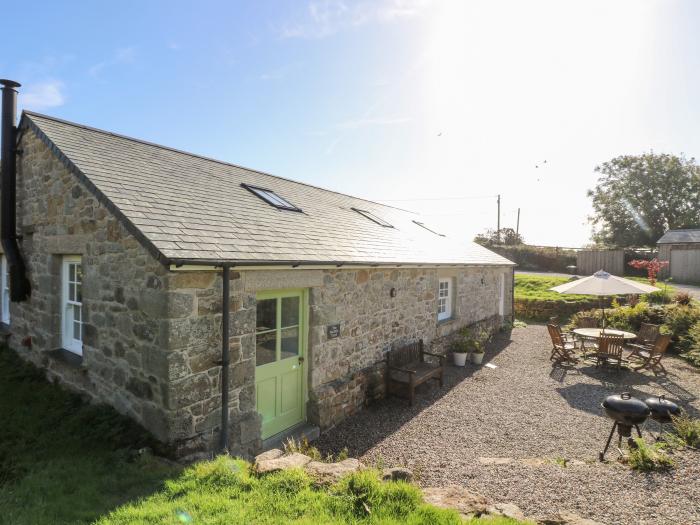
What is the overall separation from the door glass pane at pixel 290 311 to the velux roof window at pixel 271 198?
115 inches

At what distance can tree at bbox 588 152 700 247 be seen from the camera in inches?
1494

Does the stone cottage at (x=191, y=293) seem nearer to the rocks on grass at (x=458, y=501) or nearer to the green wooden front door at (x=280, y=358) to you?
the green wooden front door at (x=280, y=358)

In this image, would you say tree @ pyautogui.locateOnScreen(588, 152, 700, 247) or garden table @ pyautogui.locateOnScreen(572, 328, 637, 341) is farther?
tree @ pyautogui.locateOnScreen(588, 152, 700, 247)

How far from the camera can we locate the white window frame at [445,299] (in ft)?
39.4

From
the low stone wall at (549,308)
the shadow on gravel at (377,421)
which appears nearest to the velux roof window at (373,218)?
the shadow on gravel at (377,421)

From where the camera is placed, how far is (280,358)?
641cm

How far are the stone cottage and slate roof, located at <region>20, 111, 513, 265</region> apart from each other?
40 mm

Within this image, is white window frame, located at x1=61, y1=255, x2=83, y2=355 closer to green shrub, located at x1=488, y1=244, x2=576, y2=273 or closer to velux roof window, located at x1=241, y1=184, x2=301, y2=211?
velux roof window, located at x1=241, y1=184, x2=301, y2=211

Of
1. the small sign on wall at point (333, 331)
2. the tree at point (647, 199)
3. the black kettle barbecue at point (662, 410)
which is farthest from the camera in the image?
the tree at point (647, 199)

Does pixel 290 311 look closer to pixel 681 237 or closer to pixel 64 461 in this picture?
pixel 64 461

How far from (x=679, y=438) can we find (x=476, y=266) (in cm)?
806

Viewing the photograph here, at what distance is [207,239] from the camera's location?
5438mm

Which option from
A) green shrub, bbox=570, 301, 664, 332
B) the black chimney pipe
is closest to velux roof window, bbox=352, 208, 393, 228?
green shrub, bbox=570, 301, 664, 332

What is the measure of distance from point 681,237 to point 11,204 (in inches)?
1428
